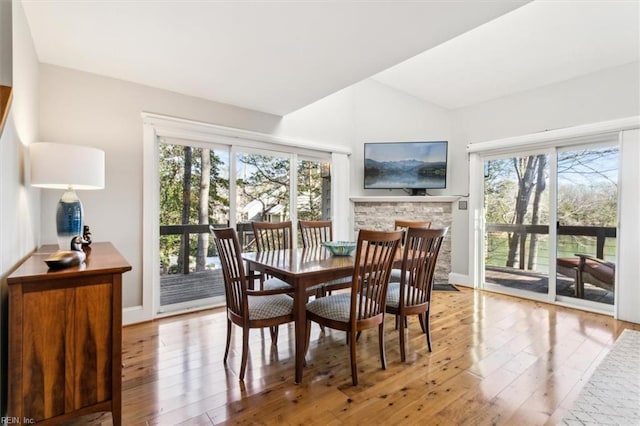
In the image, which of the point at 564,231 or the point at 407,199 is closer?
the point at 564,231

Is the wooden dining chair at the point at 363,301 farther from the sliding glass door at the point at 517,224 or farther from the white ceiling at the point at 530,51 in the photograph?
the sliding glass door at the point at 517,224

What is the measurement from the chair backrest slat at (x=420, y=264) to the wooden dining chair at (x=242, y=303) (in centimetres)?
94

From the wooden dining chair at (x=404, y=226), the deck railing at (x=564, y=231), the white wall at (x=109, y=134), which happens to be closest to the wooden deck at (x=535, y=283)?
the deck railing at (x=564, y=231)

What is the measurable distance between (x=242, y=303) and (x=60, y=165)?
1.41m

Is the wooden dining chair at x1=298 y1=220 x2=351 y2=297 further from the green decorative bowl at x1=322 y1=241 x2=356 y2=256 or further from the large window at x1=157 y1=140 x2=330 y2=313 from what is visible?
the large window at x1=157 y1=140 x2=330 y2=313

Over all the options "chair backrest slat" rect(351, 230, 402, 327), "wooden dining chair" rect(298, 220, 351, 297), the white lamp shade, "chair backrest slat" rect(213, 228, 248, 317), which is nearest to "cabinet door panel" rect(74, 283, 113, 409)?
"chair backrest slat" rect(213, 228, 248, 317)

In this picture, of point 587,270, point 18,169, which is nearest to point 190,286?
point 18,169

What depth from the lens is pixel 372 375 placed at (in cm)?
211

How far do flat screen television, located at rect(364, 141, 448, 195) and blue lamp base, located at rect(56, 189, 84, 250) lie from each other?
377 centimetres

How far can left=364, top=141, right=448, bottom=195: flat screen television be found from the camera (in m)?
4.62

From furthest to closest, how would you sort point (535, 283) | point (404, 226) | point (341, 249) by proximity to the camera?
point (535, 283)
point (404, 226)
point (341, 249)

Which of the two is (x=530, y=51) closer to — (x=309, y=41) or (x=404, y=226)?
(x=404, y=226)

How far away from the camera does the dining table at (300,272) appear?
6.48 feet

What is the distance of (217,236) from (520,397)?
7.14ft
